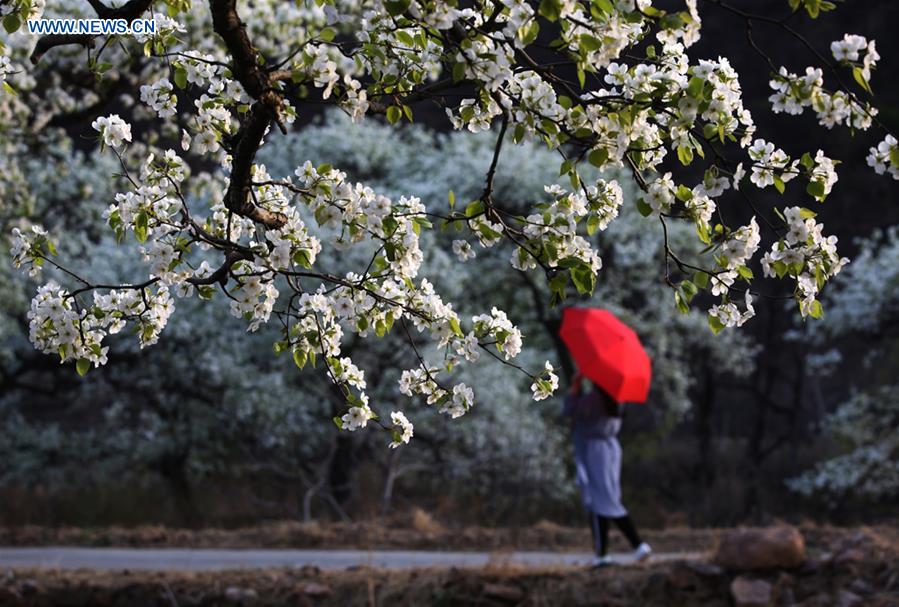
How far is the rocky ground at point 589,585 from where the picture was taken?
8.51 metres

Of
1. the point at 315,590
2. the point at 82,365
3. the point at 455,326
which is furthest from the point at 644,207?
the point at 315,590

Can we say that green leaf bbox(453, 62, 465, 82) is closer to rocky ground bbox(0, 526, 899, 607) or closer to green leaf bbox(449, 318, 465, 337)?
green leaf bbox(449, 318, 465, 337)

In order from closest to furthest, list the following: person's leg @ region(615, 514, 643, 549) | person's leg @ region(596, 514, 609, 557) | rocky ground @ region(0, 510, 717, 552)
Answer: person's leg @ region(596, 514, 609, 557) → person's leg @ region(615, 514, 643, 549) → rocky ground @ region(0, 510, 717, 552)

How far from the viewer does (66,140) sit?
11906mm

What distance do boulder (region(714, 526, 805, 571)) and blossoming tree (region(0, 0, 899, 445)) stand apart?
504 centimetres

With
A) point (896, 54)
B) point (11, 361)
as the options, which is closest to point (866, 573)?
point (11, 361)

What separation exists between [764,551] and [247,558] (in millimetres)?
4795

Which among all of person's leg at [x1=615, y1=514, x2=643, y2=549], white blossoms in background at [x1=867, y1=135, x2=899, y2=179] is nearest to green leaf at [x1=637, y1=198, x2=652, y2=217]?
white blossoms in background at [x1=867, y1=135, x2=899, y2=179]

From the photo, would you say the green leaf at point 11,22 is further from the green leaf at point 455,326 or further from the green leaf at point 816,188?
the green leaf at point 816,188

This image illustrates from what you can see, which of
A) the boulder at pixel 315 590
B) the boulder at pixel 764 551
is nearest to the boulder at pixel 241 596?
the boulder at pixel 315 590

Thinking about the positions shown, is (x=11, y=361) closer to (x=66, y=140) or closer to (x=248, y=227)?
(x=66, y=140)

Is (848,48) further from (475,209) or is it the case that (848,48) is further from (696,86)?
(475,209)

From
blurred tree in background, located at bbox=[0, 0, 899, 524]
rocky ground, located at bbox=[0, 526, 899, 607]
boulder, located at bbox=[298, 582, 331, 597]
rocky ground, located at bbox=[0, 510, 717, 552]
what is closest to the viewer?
rocky ground, located at bbox=[0, 526, 899, 607]

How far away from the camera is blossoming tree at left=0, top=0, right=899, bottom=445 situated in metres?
3.37
